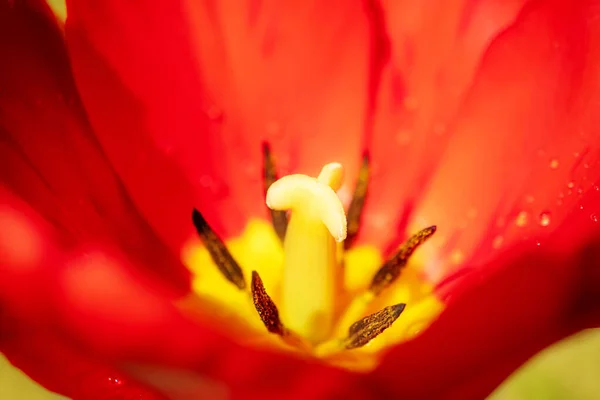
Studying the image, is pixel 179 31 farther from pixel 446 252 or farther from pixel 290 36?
pixel 446 252

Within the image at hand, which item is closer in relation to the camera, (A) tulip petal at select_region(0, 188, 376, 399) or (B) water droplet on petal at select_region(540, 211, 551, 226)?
(A) tulip petal at select_region(0, 188, 376, 399)

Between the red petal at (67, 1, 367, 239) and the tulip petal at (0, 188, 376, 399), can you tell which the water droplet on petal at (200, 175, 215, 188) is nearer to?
the red petal at (67, 1, 367, 239)

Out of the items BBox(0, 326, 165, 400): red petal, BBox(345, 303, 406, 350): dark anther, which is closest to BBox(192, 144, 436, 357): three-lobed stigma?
BBox(345, 303, 406, 350): dark anther

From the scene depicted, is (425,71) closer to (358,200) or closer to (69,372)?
(358,200)

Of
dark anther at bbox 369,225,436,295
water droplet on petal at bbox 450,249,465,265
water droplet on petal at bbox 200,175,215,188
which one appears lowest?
water droplet on petal at bbox 450,249,465,265

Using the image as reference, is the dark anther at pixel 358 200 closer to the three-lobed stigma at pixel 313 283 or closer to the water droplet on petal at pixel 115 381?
the three-lobed stigma at pixel 313 283

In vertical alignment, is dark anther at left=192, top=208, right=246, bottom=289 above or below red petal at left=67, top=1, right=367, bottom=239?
below

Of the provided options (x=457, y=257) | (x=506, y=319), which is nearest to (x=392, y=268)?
(x=457, y=257)
